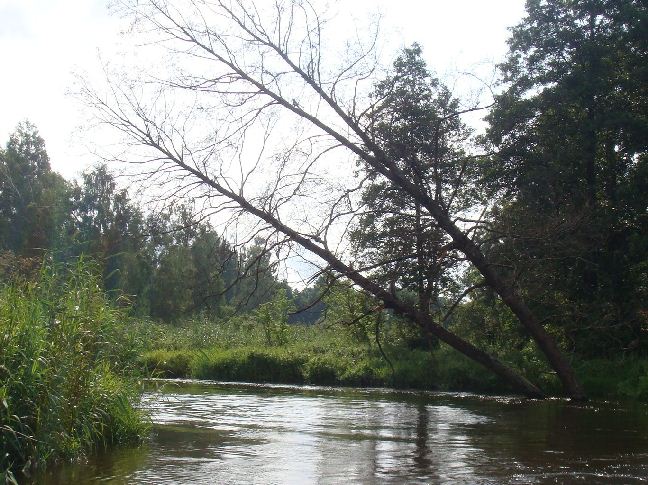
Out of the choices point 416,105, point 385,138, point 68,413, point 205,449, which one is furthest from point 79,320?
point 416,105

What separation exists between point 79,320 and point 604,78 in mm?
18015

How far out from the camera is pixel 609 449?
10836 millimetres

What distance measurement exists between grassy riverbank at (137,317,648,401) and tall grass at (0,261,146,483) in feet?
21.3

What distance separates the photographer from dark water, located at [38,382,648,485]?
8.84 m

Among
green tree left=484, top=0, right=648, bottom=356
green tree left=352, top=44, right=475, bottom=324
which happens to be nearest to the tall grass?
green tree left=352, top=44, right=475, bottom=324

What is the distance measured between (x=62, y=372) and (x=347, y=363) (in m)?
15.4

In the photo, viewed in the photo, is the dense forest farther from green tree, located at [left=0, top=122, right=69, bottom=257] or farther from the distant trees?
green tree, located at [left=0, top=122, right=69, bottom=257]

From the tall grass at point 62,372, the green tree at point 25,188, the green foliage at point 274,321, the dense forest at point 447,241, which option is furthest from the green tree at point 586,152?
the green tree at point 25,188

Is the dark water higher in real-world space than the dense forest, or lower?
lower

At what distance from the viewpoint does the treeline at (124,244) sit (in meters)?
13.4

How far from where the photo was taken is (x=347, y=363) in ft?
76.7

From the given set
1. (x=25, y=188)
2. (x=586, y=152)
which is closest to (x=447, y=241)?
(x=586, y=152)

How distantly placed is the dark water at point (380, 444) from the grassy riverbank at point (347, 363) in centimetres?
239

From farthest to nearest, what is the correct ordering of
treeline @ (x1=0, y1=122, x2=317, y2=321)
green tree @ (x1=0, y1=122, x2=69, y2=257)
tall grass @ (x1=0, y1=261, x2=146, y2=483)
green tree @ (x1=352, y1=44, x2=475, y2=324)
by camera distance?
green tree @ (x1=0, y1=122, x2=69, y2=257) < green tree @ (x1=352, y1=44, x2=475, y2=324) < treeline @ (x1=0, y1=122, x2=317, y2=321) < tall grass @ (x1=0, y1=261, x2=146, y2=483)
